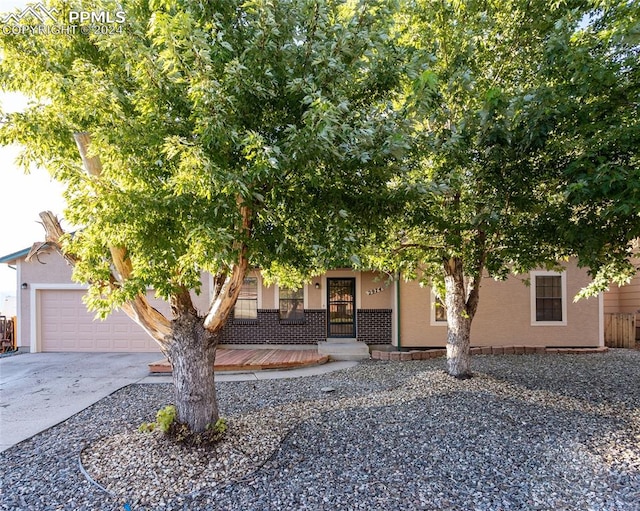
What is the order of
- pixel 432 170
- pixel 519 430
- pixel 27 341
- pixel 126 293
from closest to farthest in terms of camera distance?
pixel 126 293, pixel 519 430, pixel 432 170, pixel 27 341

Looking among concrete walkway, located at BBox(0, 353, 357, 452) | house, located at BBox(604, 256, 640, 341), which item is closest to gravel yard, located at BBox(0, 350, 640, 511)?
concrete walkway, located at BBox(0, 353, 357, 452)

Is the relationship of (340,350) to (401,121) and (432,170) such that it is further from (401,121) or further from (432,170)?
(401,121)

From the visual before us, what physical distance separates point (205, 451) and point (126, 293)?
1915 mm

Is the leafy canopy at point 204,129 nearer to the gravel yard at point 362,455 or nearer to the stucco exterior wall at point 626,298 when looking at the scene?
the gravel yard at point 362,455

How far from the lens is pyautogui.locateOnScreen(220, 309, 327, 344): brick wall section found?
35.0 ft

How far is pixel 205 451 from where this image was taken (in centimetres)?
388

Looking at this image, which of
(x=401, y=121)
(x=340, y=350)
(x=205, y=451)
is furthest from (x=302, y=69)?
(x=340, y=350)

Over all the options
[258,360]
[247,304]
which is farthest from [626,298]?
[247,304]

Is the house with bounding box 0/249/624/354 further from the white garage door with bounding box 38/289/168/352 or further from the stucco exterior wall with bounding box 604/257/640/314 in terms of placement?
the stucco exterior wall with bounding box 604/257/640/314

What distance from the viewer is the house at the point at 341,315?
10203 mm

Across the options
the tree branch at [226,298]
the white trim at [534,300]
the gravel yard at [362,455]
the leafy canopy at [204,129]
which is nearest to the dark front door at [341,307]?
the gravel yard at [362,455]

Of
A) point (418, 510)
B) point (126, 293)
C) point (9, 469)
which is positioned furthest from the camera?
point (9, 469)

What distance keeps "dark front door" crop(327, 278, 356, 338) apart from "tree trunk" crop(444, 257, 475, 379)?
446cm

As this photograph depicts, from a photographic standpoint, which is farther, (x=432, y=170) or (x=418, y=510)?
(x=432, y=170)
